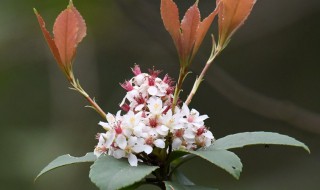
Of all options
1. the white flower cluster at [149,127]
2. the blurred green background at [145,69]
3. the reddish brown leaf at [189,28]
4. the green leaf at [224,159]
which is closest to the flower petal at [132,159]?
the white flower cluster at [149,127]

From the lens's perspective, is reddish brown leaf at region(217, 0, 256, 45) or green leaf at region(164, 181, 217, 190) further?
reddish brown leaf at region(217, 0, 256, 45)

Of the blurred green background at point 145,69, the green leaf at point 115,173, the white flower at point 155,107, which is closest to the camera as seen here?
the green leaf at point 115,173

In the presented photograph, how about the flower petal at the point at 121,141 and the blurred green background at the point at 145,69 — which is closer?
the flower petal at the point at 121,141

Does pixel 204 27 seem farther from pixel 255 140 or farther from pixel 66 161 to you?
pixel 66 161

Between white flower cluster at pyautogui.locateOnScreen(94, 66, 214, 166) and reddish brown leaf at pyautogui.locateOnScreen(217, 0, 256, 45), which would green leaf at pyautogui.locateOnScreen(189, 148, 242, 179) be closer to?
white flower cluster at pyautogui.locateOnScreen(94, 66, 214, 166)

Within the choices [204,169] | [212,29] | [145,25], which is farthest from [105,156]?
[204,169]

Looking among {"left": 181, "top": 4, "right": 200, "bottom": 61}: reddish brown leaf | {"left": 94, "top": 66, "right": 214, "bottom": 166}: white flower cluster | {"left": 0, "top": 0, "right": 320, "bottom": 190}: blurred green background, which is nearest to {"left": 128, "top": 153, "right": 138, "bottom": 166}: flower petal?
{"left": 94, "top": 66, "right": 214, "bottom": 166}: white flower cluster

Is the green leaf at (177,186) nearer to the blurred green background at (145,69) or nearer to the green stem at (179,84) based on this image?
the green stem at (179,84)
